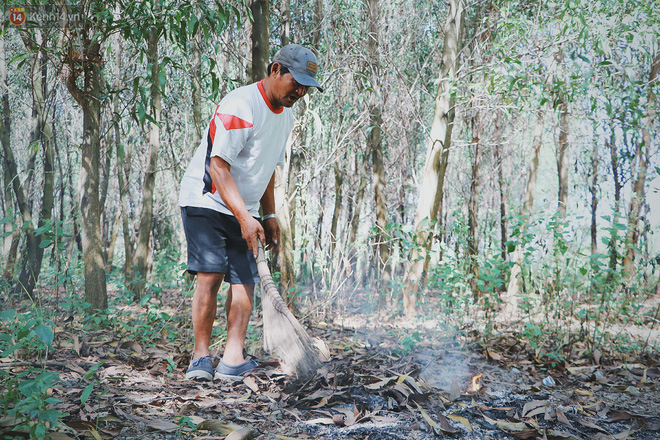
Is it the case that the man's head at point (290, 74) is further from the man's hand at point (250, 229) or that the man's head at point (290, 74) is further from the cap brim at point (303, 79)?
the man's hand at point (250, 229)

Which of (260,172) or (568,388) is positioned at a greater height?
(260,172)

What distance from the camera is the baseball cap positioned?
2.85 metres

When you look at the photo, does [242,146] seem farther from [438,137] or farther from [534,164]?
[534,164]

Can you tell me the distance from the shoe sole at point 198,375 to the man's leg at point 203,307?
12cm

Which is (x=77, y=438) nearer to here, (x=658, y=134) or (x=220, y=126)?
(x=220, y=126)

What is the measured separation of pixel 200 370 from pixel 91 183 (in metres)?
2.15

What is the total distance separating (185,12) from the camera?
3.81 meters

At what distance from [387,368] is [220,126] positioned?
1.82 m

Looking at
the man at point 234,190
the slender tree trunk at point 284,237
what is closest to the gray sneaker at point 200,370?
the man at point 234,190

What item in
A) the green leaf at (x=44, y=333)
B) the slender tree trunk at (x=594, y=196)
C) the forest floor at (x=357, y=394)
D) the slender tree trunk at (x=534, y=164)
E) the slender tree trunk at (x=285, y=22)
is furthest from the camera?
the slender tree trunk at (x=594, y=196)

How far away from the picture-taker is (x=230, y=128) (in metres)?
2.82

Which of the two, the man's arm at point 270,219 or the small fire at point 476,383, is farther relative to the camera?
the man's arm at point 270,219

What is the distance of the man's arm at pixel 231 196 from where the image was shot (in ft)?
9.24

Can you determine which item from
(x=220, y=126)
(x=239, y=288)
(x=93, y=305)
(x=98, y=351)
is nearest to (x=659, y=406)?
(x=239, y=288)
